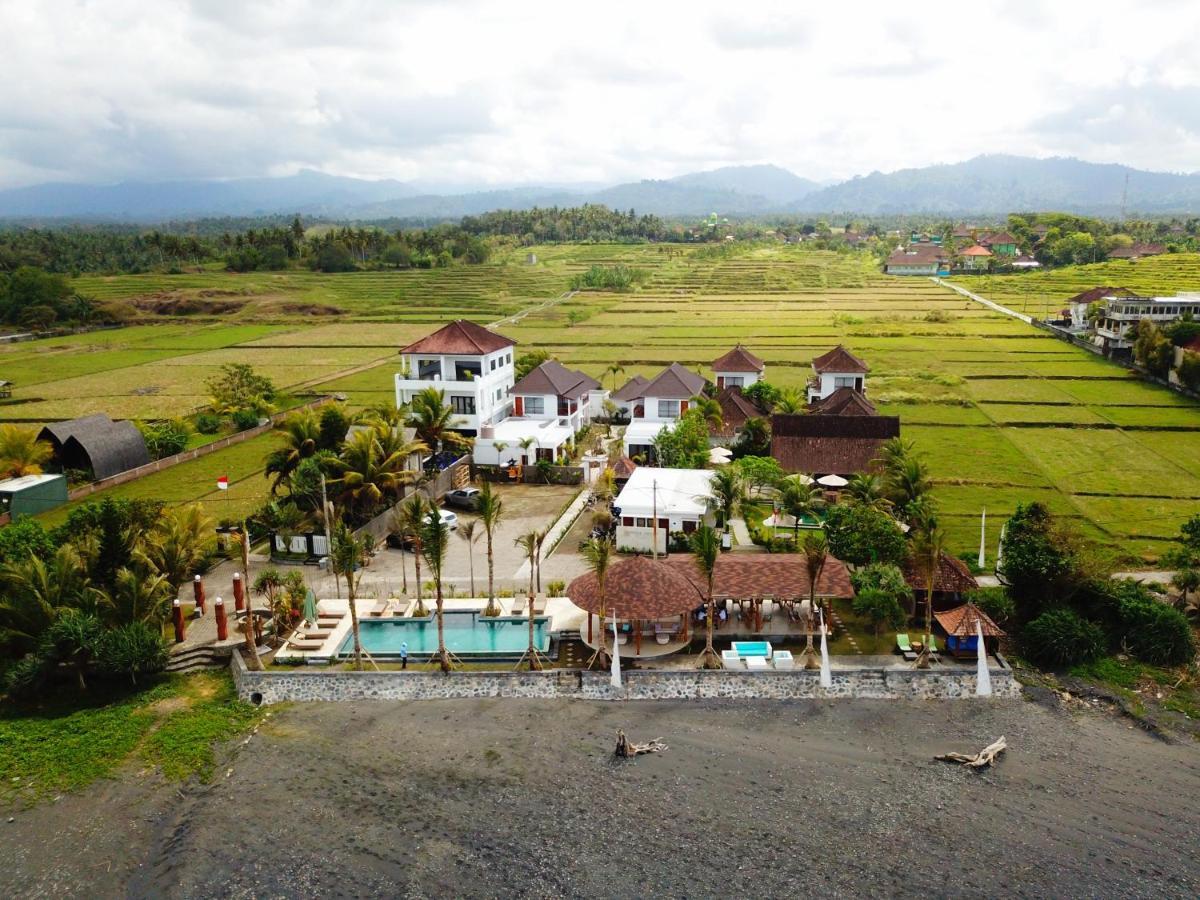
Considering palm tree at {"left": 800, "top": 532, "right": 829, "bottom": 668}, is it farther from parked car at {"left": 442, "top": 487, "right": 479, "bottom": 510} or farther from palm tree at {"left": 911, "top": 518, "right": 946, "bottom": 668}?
parked car at {"left": 442, "top": 487, "right": 479, "bottom": 510}

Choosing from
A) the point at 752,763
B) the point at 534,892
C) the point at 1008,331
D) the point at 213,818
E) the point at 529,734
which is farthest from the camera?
the point at 1008,331

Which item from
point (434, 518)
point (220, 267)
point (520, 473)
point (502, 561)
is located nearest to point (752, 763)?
point (434, 518)

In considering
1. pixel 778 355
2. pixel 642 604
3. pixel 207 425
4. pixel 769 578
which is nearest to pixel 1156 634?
pixel 769 578

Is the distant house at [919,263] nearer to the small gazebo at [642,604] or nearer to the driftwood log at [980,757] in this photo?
the small gazebo at [642,604]

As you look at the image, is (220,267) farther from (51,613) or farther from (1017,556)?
(1017,556)

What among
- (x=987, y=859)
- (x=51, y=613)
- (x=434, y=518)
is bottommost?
(x=987, y=859)

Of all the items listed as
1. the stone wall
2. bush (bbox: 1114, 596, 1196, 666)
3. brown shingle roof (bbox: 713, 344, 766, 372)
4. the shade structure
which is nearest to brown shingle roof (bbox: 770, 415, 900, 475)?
bush (bbox: 1114, 596, 1196, 666)

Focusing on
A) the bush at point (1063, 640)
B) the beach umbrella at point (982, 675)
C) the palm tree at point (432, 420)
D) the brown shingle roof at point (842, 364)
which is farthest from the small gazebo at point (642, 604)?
the brown shingle roof at point (842, 364)
